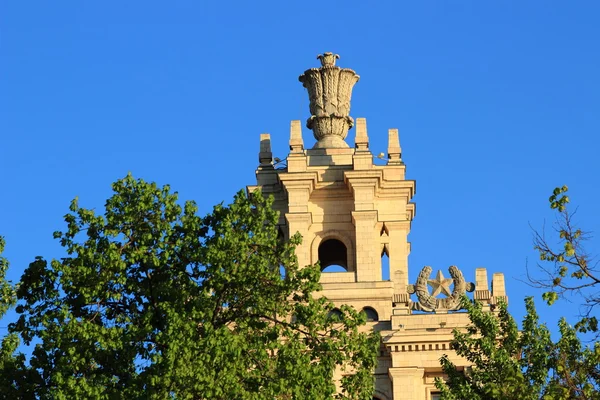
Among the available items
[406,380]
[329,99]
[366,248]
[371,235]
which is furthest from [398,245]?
[406,380]

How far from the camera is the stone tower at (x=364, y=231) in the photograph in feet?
230

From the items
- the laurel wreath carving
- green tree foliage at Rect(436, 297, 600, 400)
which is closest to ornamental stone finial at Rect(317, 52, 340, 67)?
the laurel wreath carving

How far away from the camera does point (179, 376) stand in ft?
170

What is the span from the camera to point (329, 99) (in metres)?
78.0

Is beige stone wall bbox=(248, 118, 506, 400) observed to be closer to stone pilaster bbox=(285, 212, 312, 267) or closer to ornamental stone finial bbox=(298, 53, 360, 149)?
stone pilaster bbox=(285, 212, 312, 267)

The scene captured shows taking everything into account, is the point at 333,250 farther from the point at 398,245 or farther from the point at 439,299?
the point at 439,299

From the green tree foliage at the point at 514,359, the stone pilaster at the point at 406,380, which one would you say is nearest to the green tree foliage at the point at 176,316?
the green tree foliage at the point at 514,359

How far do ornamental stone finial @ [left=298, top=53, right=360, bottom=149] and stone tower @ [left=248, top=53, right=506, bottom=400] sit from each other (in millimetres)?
45

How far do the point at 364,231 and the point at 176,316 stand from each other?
854 inches

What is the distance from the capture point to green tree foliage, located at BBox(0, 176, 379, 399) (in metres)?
52.8

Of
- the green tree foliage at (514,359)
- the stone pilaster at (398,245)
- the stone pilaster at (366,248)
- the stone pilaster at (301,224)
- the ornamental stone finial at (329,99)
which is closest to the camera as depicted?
the green tree foliage at (514,359)

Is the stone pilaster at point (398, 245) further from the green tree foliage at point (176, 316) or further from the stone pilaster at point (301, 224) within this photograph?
the green tree foliage at point (176, 316)

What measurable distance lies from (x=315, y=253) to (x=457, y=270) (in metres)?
6.71

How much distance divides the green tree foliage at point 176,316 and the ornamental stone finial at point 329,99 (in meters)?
21.2
